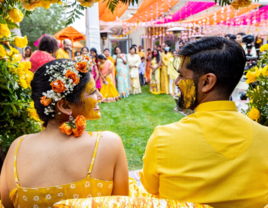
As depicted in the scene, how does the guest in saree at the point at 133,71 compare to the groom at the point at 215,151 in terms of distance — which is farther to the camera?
the guest in saree at the point at 133,71

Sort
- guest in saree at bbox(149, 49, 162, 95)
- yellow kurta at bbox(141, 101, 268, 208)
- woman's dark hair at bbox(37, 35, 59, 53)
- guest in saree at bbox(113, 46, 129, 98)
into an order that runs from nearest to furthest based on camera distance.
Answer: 1. yellow kurta at bbox(141, 101, 268, 208)
2. woman's dark hair at bbox(37, 35, 59, 53)
3. guest in saree at bbox(113, 46, 129, 98)
4. guest in saree at bbox(149, 49, 162, 95)

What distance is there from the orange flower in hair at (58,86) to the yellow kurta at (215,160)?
0.57m

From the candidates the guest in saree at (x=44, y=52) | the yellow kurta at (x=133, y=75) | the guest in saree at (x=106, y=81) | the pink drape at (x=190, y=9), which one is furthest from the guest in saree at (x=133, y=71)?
the pink drape at (x=190, y=9)

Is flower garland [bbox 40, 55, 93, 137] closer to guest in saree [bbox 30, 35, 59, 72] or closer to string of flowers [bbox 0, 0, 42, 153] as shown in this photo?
string of flowers [bbox 0, 0, 42, 153]

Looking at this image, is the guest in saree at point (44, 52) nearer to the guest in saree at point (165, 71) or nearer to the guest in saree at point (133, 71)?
the guest in saree at point (133, 71)

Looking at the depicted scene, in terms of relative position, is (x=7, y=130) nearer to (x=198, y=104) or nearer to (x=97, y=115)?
(x=97, y=115)

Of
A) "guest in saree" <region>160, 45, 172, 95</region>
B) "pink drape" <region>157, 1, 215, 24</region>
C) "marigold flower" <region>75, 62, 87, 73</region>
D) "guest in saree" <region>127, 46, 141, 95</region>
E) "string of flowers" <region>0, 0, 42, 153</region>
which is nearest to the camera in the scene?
"marigold flower" <region>75, 62, 87, 73</region>

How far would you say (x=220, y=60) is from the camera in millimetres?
1131

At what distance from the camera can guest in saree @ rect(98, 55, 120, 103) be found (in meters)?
7.93

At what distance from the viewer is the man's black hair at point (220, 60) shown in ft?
3.71

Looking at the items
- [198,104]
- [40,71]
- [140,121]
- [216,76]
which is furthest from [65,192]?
[140,121]

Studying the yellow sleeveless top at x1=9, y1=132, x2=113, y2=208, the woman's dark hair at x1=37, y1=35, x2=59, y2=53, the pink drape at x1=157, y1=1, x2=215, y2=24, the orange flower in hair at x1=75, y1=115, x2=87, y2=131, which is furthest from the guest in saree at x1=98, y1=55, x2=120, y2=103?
the pink drape at x1=157, y1=1, x2=215, y2=24

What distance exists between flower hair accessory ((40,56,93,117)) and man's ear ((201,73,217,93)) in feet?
2.28

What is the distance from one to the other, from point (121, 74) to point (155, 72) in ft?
4.90
